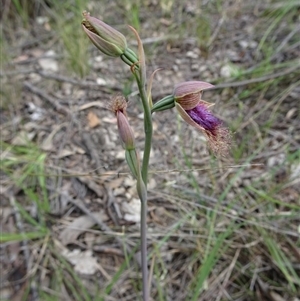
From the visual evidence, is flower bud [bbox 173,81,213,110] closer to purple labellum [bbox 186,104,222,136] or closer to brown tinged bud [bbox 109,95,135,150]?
purple labellum [bbox 186,104,222,136]

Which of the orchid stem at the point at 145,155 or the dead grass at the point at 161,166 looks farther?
the dead grass at the point at 161,166

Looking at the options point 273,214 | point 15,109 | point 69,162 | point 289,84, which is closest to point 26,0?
point 15,109

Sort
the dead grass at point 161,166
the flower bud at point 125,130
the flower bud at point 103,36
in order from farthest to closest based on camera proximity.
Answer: the dead grass at point 161,166
the flower bud at point 125,130
the flower bud at point 103,36

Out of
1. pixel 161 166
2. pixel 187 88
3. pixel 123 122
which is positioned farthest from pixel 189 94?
pixel 161 166

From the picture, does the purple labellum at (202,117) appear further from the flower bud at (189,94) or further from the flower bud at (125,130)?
the flower bud at (125,130)

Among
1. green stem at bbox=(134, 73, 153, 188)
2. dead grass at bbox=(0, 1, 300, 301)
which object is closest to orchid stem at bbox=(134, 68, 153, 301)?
green stem at bbox=(134, 73, 153, 188)

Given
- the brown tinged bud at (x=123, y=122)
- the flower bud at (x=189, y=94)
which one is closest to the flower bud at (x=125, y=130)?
the brown tinged bud at (x=123, y=122)

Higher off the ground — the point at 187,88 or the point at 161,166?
the point at 161,166

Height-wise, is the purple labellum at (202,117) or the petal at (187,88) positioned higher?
the petal at (187,88)

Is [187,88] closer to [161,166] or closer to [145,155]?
[145,155]
